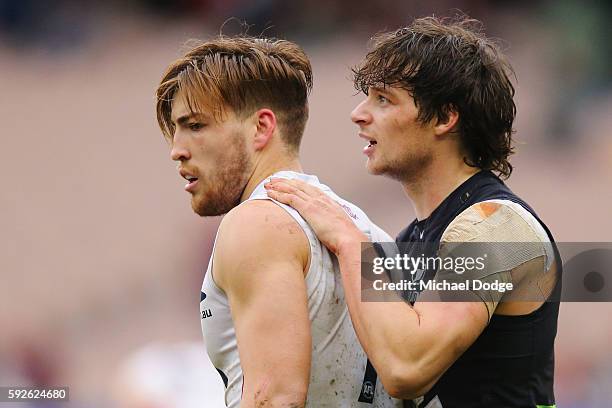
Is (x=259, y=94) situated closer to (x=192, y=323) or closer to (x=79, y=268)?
(x=192, y=323)

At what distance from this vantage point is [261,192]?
2.88 m

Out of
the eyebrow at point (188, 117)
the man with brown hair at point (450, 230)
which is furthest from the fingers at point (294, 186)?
the eyebrow at point (188, 117)

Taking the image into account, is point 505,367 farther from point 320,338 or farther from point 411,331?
point 320,338

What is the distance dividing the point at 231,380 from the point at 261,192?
57cm

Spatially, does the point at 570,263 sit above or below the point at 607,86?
below

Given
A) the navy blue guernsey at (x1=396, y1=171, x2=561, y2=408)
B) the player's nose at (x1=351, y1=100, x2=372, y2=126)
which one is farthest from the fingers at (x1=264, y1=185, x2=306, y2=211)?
the player's nose at (x1=351, y1=100, x2=372, y2=126)

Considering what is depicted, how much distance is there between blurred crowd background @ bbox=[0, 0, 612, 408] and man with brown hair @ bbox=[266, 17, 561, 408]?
4.65 metres

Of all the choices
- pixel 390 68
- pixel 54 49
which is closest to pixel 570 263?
pixel 390 68

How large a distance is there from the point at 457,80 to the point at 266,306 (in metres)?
1.29

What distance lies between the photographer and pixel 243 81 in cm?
305

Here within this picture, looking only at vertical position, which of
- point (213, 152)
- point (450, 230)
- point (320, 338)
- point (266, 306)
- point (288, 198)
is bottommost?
point (320, 338)

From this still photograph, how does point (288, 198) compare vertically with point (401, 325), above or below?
above

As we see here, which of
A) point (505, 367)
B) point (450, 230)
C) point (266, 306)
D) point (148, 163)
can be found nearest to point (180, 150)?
point (266, 306)

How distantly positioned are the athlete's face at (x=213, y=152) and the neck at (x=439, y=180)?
2.15 ft
